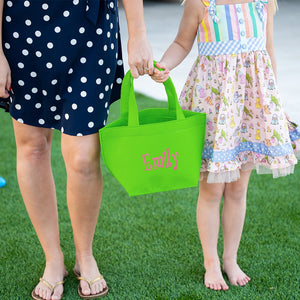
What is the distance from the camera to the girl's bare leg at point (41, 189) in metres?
1.81

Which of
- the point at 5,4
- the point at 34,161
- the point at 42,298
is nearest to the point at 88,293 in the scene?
the point at 42,298

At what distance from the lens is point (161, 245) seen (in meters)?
2.26

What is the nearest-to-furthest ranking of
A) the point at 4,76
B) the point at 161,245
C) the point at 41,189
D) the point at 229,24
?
the point at 4,76
the point at 229,24
the point at 41,189
the point at 161,245

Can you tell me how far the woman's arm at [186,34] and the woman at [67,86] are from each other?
0.58ft

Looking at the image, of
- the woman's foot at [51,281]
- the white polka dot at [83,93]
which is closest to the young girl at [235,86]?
the white polka dot at [83,93]

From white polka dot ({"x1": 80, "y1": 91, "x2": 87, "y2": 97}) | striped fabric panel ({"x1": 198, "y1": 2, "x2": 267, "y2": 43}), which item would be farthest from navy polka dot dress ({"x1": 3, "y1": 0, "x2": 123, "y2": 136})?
striped fabric panel ({"x1": 198, "y1": 2, "x2": 267, "y2": 43})

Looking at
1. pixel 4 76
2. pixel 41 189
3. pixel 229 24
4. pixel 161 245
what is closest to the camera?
pixel 4 76

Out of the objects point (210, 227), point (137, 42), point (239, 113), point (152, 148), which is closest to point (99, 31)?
point (137, 42)

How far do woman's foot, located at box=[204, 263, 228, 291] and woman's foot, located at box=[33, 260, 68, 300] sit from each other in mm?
538

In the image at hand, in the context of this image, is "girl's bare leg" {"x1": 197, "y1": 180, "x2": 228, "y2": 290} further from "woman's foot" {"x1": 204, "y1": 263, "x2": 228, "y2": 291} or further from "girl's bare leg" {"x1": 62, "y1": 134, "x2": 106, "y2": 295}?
"girl's bare leg" {"x1": 62, "y1": 134, "x2": 106, "y2": 295}

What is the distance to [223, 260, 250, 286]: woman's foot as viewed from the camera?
1.95 meters

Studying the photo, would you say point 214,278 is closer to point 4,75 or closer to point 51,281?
point 51,281

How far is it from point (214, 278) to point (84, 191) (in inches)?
23.0

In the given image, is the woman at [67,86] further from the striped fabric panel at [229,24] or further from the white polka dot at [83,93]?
the striped fabric panel at [229,24]
